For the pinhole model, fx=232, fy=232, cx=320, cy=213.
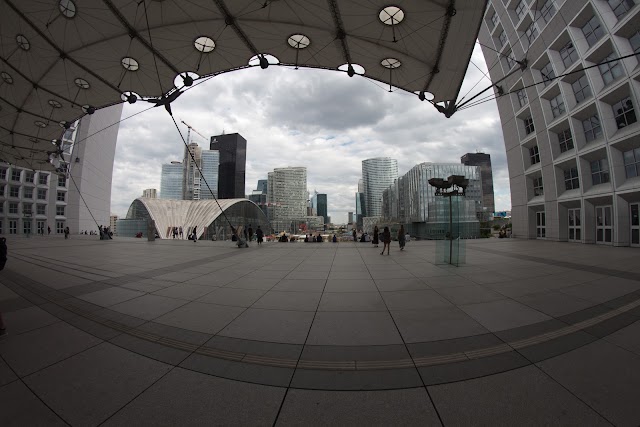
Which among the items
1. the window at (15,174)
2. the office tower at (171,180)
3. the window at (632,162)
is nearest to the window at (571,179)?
the window at (632,162)

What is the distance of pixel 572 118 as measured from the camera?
19703 mm

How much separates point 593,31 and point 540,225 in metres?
16.7

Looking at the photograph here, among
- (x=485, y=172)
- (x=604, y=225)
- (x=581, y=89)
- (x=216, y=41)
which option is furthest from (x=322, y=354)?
(x=485, y=172)

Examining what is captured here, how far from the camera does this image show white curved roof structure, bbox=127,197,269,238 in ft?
172

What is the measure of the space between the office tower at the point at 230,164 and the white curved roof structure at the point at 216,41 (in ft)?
524

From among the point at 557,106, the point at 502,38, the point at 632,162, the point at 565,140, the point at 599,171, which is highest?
the point at 502,38

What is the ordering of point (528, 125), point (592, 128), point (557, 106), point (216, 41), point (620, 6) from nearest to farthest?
point (216, 41) < point (620, 6) < point (592, 128) < point (557, 106) < point (528, 125)

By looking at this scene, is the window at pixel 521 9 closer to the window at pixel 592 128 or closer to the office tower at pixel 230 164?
the window at pixel 592 128

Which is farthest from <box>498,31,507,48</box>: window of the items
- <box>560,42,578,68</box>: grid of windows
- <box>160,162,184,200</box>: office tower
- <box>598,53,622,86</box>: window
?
<box>160,162,184,200</box>: office tower

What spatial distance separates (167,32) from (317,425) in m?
13.8

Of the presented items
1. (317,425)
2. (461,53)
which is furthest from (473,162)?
(317,425)

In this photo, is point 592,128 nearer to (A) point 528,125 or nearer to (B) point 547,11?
(A) point 528,125

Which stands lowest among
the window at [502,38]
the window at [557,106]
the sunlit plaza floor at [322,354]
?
the sunlit plaza floor at [322,354]

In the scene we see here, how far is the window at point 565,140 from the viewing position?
70.1 feet
